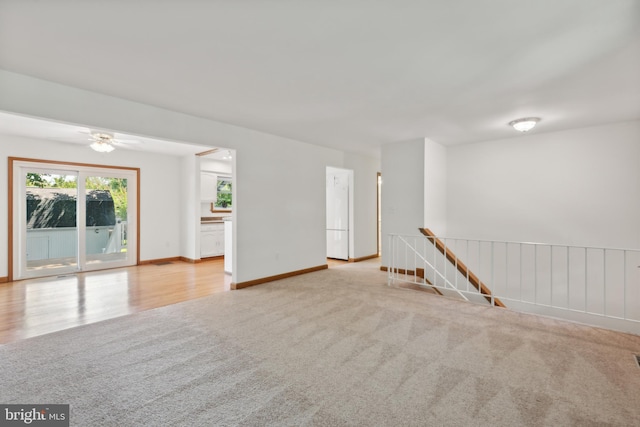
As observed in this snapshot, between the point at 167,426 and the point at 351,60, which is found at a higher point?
the point at 351,60

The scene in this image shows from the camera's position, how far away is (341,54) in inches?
95.6

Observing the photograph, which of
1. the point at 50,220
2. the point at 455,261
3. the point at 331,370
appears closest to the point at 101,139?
the point at 50,220

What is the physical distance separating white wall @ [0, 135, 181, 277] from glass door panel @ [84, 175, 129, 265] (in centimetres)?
34

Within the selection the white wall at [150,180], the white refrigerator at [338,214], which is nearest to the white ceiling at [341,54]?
the white refrigerator at [338,214]

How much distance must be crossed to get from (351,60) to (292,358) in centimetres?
253

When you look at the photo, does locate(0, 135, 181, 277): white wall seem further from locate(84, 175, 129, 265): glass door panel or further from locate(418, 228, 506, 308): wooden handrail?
locate(418, 228, 506, 308): wooden handrail

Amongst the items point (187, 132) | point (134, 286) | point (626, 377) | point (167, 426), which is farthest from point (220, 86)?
point (626, 377)

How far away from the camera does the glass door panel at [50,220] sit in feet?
17.7

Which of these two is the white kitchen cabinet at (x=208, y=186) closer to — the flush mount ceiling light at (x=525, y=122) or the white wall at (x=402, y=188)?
Answer: the white wall at (x=402, y=188)

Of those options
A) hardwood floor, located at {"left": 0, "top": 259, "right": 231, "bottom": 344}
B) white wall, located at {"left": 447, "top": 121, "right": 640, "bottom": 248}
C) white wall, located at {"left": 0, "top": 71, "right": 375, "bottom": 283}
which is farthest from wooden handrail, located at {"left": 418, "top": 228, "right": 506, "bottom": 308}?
hardwood floor, located at {"left": 0, "top": 259, "right": 231, "bottom": 344}

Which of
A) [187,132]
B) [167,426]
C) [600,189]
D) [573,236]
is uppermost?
[187,132]

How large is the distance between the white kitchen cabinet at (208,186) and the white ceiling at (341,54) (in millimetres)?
3608

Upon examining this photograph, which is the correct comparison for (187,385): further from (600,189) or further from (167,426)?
(600,189)

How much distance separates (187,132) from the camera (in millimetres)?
4023
